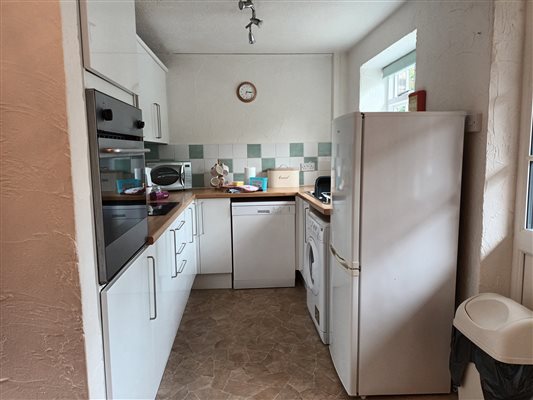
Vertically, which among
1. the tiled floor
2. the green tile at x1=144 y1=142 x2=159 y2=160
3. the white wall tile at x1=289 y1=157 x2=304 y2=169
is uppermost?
the green tile at x1=144 y1=142 x2=159 y2=160

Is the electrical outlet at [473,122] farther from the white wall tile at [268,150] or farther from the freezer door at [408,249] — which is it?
the white wall tile at [268,150]

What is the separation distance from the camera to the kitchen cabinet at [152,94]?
8.55 ft

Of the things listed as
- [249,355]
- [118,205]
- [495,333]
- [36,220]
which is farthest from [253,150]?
[36,220]

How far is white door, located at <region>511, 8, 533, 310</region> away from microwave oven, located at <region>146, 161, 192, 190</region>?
102 inches

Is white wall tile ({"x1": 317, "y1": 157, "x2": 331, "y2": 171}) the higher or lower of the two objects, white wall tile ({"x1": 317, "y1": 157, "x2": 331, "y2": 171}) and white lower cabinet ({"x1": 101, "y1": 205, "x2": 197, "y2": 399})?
the higher

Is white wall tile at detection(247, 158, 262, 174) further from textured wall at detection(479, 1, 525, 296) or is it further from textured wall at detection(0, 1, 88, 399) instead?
textured wall at detection(0, 1, 88, 399)

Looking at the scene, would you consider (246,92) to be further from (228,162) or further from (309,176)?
(309,176)

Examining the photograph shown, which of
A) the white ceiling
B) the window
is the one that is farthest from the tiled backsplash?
the white ceiling

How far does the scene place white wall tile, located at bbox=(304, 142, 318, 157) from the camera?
3791mm

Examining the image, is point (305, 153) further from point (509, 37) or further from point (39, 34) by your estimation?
point (39, 34)

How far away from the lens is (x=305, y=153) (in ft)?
12.5

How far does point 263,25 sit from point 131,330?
2.41 meters

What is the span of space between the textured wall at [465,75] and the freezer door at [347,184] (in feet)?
1.81

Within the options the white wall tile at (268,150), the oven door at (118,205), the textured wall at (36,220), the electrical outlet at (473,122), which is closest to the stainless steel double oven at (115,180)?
the oven door at (118,205)
